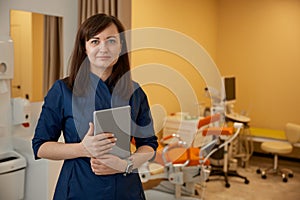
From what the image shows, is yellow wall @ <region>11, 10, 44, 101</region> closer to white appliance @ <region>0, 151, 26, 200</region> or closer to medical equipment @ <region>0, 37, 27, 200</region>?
medical equipment @ <region>0, 37, 27, 200</region>

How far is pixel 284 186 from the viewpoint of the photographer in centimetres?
382

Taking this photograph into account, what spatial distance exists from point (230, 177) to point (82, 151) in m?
3.29

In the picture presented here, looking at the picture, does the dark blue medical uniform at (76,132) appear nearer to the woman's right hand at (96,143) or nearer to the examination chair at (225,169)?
the woman's right hand at (96,143)

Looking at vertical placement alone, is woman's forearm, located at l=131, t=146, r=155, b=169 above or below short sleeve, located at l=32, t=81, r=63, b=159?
below

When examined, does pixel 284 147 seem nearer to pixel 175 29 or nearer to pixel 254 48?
pixel 254 48

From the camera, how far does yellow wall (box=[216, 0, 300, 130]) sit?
473cm

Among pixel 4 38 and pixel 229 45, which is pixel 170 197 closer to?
pixel 4 38

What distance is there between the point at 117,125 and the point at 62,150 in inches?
7.1

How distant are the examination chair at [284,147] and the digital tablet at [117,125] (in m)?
3.27

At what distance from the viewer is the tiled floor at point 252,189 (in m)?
3.46

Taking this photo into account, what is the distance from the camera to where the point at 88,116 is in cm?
112

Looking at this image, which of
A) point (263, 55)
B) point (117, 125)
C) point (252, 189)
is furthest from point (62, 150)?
point (263, 55)

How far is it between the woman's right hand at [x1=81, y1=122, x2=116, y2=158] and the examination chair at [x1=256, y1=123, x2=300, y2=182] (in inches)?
134

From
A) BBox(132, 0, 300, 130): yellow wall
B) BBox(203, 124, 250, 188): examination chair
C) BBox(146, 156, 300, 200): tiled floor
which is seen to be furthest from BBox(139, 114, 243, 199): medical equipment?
BBox(132, 0, 300, 130): yellow wall
